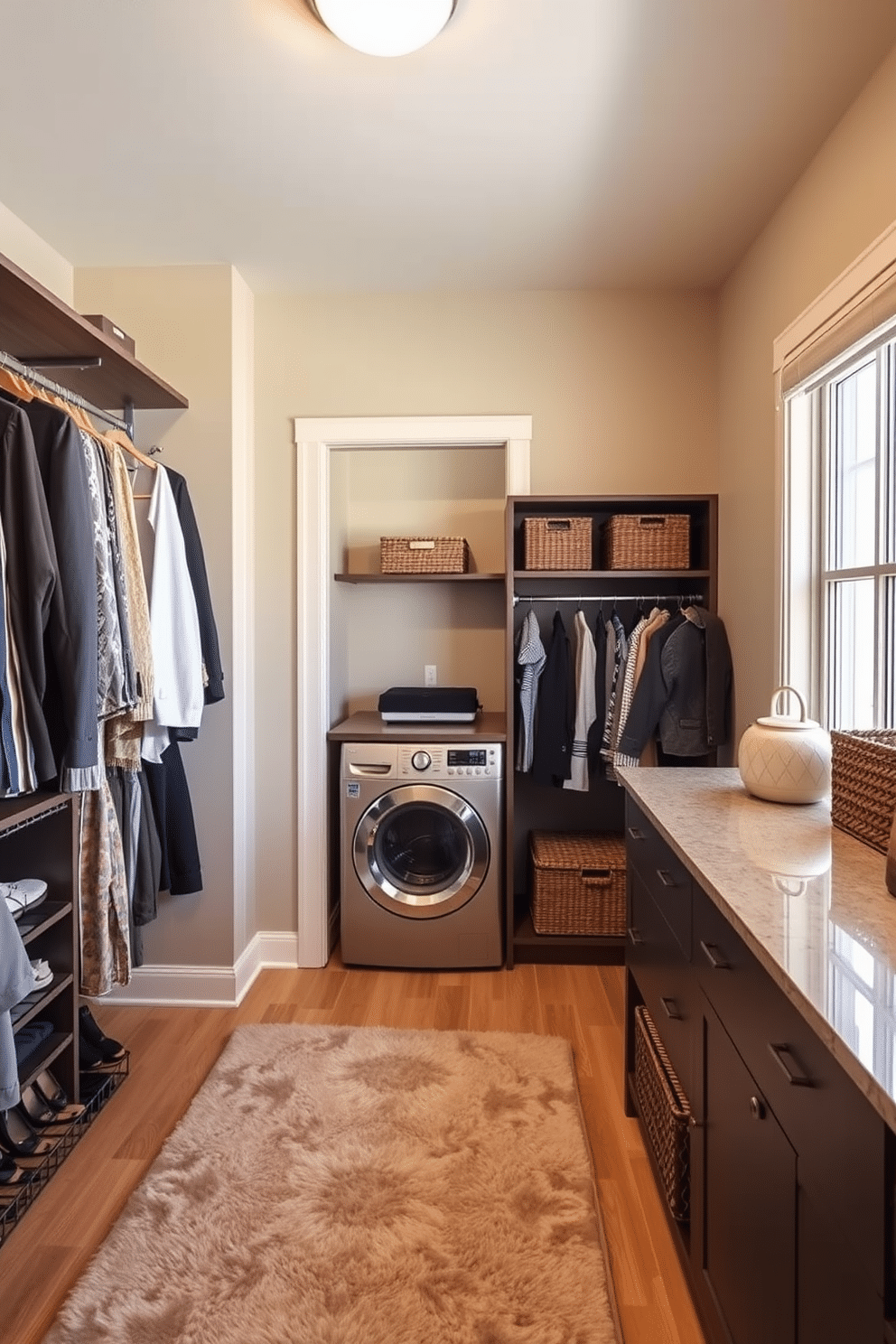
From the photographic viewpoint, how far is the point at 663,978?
5.25 ft

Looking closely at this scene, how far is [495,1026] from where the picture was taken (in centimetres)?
242

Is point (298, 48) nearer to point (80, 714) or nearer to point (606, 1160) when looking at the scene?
point (80, 714)

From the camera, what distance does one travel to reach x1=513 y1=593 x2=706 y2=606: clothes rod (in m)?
2.97

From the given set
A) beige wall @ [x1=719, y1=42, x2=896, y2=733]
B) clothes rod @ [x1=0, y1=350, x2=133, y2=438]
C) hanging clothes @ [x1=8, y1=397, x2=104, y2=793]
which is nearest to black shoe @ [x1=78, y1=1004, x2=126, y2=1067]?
hanging clothes @ [x1=8, y1=397, x2=104, y2=793]

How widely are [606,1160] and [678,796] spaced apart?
0.93 meters

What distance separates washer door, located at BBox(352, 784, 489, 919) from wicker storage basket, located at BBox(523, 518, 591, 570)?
0.96 meters

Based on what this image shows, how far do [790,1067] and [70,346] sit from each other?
2.33 m

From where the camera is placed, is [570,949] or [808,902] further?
[570,949]

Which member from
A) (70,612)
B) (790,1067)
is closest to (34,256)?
(70,612)

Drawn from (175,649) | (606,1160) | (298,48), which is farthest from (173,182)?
(606,1160)

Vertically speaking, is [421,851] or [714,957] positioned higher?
[714,957]

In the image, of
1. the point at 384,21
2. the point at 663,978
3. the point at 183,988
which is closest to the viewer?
the point at 384,21

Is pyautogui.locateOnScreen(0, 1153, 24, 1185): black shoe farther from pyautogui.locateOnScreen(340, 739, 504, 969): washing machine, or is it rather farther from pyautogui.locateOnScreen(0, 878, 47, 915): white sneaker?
pyautogui.locateOnScreen(340, 739, 504, 969): washing machine

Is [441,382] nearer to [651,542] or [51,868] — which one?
[651,542]
